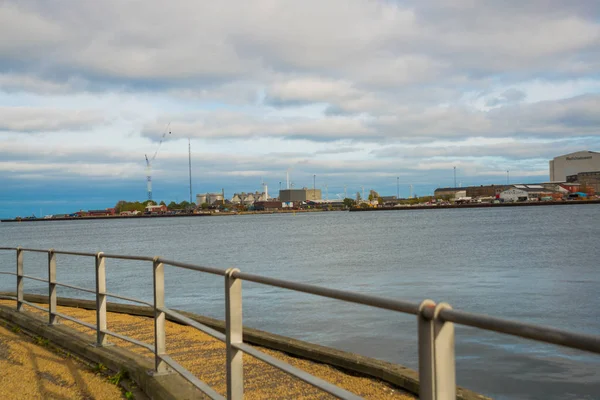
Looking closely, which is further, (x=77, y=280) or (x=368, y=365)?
(x=77, y=280)

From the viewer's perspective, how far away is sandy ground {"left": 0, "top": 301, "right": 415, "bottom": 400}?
7.44 meters

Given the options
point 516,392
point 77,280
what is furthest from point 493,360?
point 77,280

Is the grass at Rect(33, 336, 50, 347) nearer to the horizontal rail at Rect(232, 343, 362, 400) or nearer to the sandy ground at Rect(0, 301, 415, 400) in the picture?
the sandy ground at Rect(0, 301, 415, 400)

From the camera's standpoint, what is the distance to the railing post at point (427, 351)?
275cm

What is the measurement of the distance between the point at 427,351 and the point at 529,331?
1.99 feet

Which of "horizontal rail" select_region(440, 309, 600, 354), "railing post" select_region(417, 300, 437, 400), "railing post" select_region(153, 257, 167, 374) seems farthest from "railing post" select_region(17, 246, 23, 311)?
"horizontal rail" select_region(440, 309, 600, 354)

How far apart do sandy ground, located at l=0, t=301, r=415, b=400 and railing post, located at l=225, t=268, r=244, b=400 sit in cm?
216

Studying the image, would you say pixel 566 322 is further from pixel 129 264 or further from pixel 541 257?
pixel 129 264

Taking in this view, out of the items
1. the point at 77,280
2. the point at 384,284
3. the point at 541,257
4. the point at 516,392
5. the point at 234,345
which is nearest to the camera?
the point at 234,345

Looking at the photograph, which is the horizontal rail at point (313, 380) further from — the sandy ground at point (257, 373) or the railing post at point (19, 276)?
the railing post at point (19, 276)

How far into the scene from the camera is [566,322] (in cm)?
1964

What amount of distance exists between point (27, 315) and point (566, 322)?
605 inches

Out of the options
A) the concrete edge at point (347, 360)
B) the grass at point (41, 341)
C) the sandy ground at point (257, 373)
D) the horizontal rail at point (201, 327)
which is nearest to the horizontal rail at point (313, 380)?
the horizontal rail at point (201, 327)

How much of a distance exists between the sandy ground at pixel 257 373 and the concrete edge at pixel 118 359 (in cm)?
85
